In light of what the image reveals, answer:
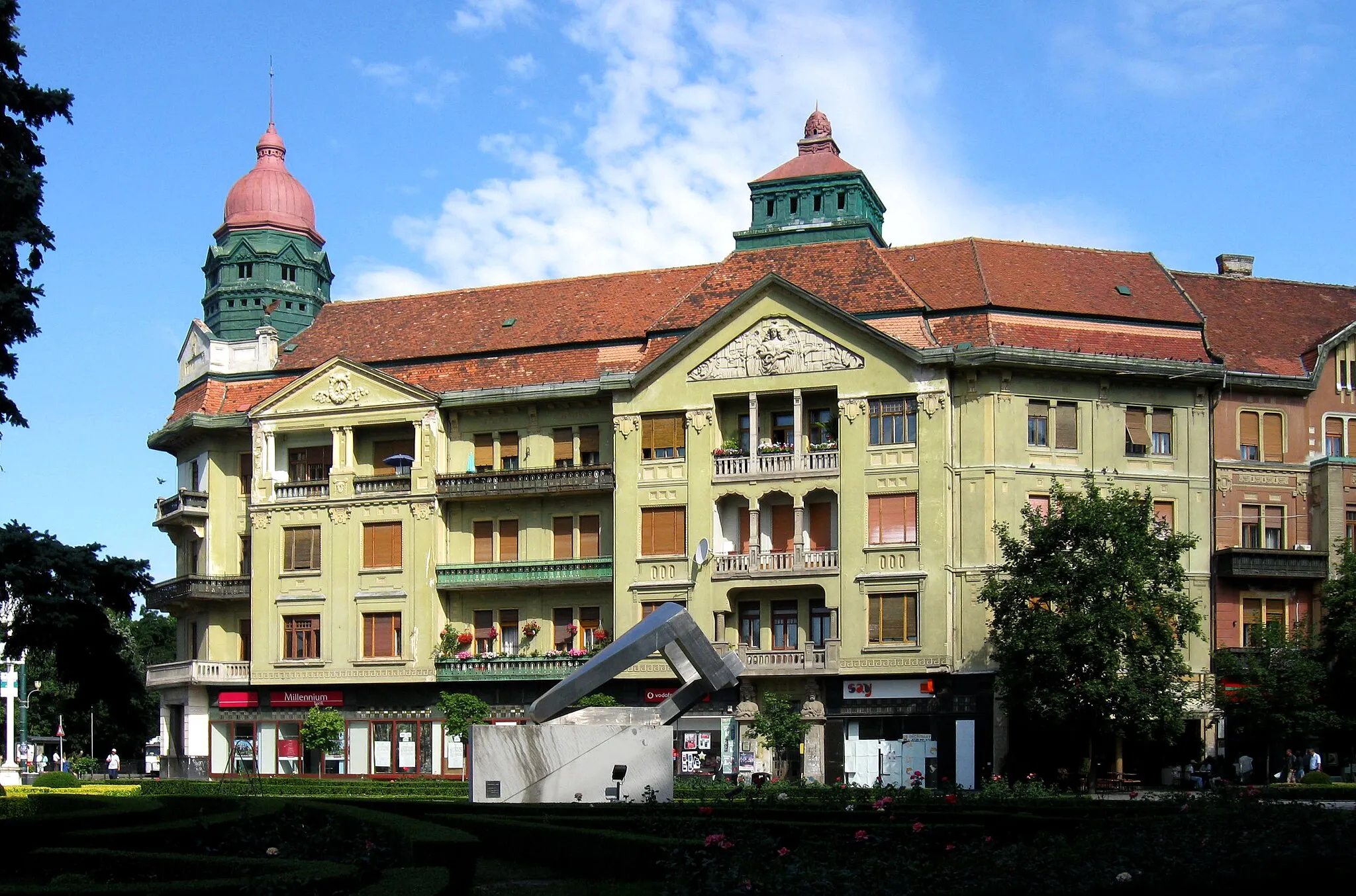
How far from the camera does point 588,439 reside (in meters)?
64.4

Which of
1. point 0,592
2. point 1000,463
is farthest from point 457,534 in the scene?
point 0,592

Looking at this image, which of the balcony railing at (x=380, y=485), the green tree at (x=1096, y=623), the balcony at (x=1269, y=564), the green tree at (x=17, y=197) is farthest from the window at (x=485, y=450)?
the green tree at (x=17, y=197)

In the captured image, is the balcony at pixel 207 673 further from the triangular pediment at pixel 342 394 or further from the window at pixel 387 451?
the triangular pediment at pixel 342 394

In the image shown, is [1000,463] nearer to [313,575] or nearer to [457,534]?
[457,534]

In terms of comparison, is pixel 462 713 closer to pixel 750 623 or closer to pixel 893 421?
pixel 750 623

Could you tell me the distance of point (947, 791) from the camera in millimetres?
37781

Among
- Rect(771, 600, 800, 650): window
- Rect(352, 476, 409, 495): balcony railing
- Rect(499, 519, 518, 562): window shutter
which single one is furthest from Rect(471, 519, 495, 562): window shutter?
Rect(771, 600, 800, 650): window

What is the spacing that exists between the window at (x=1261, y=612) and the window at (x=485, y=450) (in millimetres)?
27361

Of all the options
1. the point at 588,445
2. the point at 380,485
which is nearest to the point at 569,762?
the point at 588,445

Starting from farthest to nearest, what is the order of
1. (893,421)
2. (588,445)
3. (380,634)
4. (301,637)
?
(301,637), (380,634), (588,445), (893,421)

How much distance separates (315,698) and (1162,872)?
2028 inches

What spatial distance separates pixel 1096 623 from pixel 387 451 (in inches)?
1132

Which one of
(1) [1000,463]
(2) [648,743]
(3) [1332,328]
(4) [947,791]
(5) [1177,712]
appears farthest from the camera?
(3) [1332,328]

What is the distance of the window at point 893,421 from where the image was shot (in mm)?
58469
